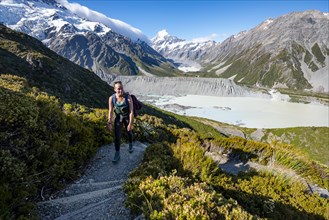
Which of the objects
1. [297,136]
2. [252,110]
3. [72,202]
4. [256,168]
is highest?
[72,202]

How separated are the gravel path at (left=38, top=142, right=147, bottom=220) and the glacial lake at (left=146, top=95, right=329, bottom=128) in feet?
350

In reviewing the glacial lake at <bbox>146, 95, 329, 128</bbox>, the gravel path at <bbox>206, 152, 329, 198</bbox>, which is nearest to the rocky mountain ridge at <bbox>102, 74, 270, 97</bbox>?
the glacial lake at <bbox>146, 95, 329, 128</bbox>

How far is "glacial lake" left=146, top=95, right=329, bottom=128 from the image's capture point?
383 feet

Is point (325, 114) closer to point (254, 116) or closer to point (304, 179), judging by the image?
point (254, 116)

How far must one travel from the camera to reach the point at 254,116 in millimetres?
125875

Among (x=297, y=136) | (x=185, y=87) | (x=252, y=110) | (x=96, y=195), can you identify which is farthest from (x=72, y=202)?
(x=185, y=87)

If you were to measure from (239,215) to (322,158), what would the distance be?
8263 centimetres

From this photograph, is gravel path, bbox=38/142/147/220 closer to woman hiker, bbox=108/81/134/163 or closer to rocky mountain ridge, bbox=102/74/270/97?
woman hiker, bbox=108/81/134/163

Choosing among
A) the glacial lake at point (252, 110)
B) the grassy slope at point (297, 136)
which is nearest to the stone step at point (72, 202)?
the grassy slope at point (297, 136)

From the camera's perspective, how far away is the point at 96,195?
6.21m

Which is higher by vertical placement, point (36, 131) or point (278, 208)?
point (36, 131)

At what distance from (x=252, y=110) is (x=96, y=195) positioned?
140098 millimetres

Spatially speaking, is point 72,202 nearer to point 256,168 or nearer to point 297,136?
point 256,168

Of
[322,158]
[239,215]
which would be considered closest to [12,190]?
[239,215]
